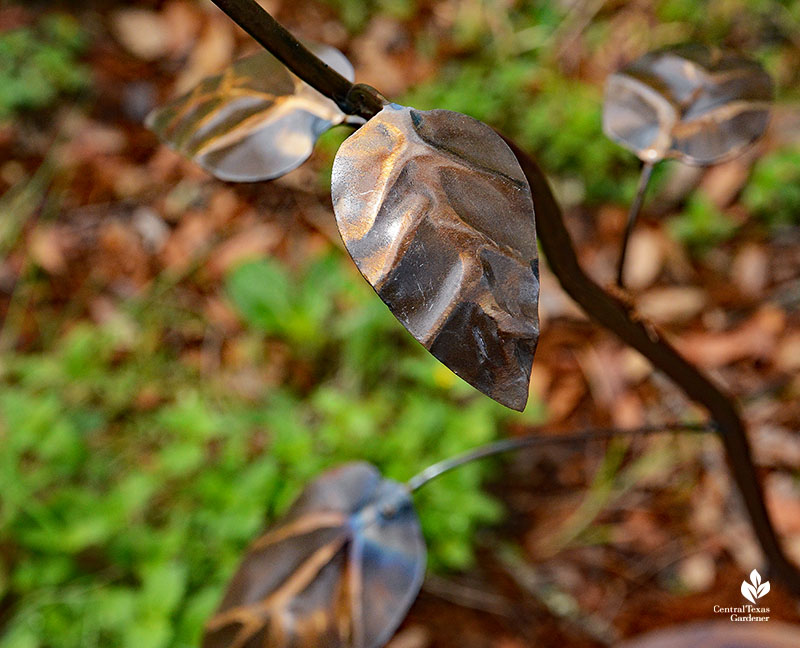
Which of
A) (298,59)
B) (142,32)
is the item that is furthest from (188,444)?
(142,32)

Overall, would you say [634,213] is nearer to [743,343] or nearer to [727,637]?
[727,637]

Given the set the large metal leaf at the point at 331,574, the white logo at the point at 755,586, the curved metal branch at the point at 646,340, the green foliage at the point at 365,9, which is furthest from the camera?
the green foliage at the point at 365,9

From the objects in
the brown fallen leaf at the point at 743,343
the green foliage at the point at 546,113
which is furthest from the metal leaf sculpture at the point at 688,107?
the green foliage at the point at 546,113

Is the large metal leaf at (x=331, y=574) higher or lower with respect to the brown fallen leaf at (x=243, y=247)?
higher

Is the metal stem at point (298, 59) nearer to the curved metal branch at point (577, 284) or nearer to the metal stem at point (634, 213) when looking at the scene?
the curved metal branch at point (577, 284)

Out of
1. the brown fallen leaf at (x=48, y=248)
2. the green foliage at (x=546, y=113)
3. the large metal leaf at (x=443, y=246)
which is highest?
the large metal leaf at (x=443, y=246)

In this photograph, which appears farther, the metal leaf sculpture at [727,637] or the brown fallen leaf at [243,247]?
the brown fallen leaf at [243,247]

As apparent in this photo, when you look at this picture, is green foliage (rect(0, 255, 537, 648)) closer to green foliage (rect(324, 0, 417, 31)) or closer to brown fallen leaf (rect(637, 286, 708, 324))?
brown fallen leaf (rect(637, 286, 708, 324))
